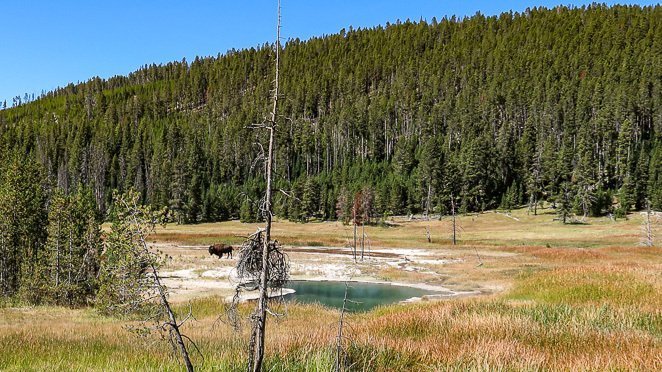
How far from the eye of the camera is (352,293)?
40250 millimetres

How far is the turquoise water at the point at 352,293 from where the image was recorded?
36.6 meters

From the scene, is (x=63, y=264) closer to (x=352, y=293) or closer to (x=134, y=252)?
(x=352, y=293)

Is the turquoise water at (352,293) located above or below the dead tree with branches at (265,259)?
below

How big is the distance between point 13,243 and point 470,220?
84886 mm

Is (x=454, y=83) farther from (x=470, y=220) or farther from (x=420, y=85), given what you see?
(x=470, y=220)

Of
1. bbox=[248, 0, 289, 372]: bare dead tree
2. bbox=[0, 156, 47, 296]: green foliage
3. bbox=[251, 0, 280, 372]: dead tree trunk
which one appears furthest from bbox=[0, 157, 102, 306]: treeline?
bbox=[251, 0, 280, 372]: dead tree trunk

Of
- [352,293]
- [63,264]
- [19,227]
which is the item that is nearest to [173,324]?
[63,264]

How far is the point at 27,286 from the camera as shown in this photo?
32.6 meters

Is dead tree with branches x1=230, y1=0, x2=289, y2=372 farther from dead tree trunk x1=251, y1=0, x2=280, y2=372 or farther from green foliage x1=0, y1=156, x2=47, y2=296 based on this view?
green foliage x1=0, y1=156, x2=47, y2=296

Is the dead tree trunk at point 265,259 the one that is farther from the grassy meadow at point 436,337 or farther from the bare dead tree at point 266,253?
the grassy meadow at point 436,337

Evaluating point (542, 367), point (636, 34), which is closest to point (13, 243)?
point (542, 367)

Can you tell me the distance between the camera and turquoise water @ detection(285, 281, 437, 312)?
120 ft

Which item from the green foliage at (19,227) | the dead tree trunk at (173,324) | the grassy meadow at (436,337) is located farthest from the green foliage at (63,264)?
the dead tree trunk at (173,324)

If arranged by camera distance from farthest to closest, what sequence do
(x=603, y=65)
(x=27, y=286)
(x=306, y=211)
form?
(x=603, y=65)
(x=306, y=211)
(x=27, y=286)
